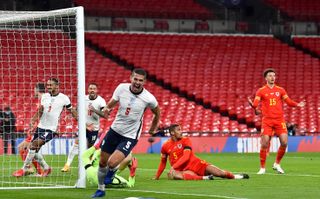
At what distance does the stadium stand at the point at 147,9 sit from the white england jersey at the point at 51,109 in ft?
77.7

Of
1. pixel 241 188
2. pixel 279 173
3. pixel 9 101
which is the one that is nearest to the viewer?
pixel 241 188

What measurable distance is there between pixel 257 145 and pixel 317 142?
231 centimetres

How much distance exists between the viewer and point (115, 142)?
15719 millimetres

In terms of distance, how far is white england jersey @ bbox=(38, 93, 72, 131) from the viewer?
2041cm

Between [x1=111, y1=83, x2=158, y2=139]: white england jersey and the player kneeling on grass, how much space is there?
3.57 meters

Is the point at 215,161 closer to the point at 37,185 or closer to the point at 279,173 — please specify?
the point at 279,173

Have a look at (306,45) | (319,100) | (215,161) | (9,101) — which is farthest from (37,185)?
(306,45)

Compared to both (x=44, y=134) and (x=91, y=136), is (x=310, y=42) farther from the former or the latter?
(x=44, y=134)

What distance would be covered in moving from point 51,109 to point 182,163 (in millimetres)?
3083

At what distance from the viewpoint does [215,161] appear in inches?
1107

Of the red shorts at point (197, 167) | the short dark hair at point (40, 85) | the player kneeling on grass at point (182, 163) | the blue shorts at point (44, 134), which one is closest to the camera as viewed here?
the player kneeling on grass at point (182, 163)

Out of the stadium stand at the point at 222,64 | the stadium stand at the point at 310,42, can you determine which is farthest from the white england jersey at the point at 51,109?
the stadium stand at the point at 310,42

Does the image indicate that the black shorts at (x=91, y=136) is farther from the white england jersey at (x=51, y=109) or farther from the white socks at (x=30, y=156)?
the white socks at (x=30, y=156)

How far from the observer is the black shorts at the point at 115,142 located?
15.5 metres
